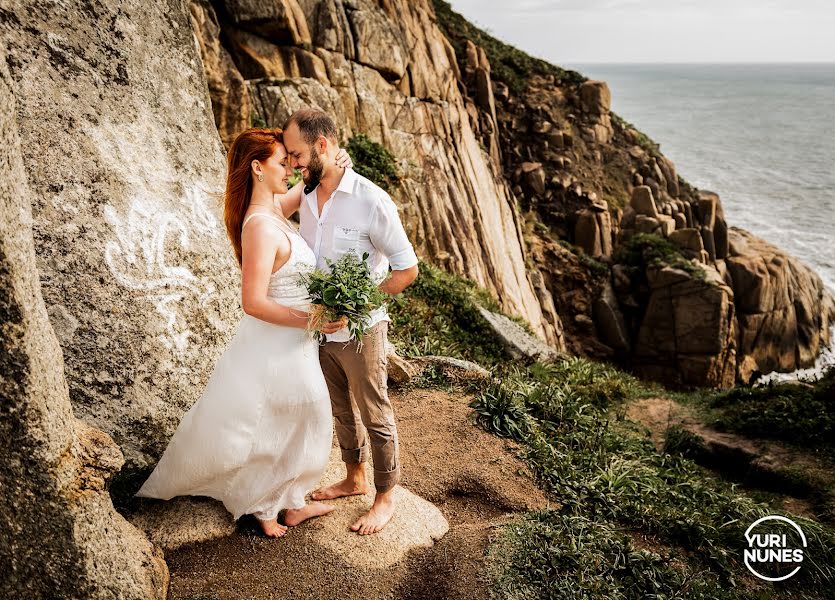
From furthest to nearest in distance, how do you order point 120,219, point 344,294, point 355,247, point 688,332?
point 688,332
point 120,219
point 355,247
point 344,294

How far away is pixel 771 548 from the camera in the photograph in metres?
5.42

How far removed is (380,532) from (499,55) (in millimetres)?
24342

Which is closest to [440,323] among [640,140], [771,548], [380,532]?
[771,548]

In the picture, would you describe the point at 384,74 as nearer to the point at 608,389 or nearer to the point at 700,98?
the point at 608,389

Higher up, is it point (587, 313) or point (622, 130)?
point (622, 130)

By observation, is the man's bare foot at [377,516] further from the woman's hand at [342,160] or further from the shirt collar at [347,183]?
the woman's hand at [342,160]

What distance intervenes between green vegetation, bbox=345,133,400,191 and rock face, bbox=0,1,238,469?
27.0ft

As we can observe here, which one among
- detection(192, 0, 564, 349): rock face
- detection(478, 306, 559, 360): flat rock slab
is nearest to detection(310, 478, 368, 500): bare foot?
detection(478, 306, 559, 360): flat rock slab

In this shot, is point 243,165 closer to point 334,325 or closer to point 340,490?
point 334,325

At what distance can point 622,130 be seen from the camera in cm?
2645

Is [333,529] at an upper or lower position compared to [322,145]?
lower

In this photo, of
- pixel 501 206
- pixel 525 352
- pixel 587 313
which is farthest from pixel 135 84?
pixel 587 313

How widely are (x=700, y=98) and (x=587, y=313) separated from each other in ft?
411

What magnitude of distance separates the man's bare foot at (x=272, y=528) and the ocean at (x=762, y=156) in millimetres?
23532
